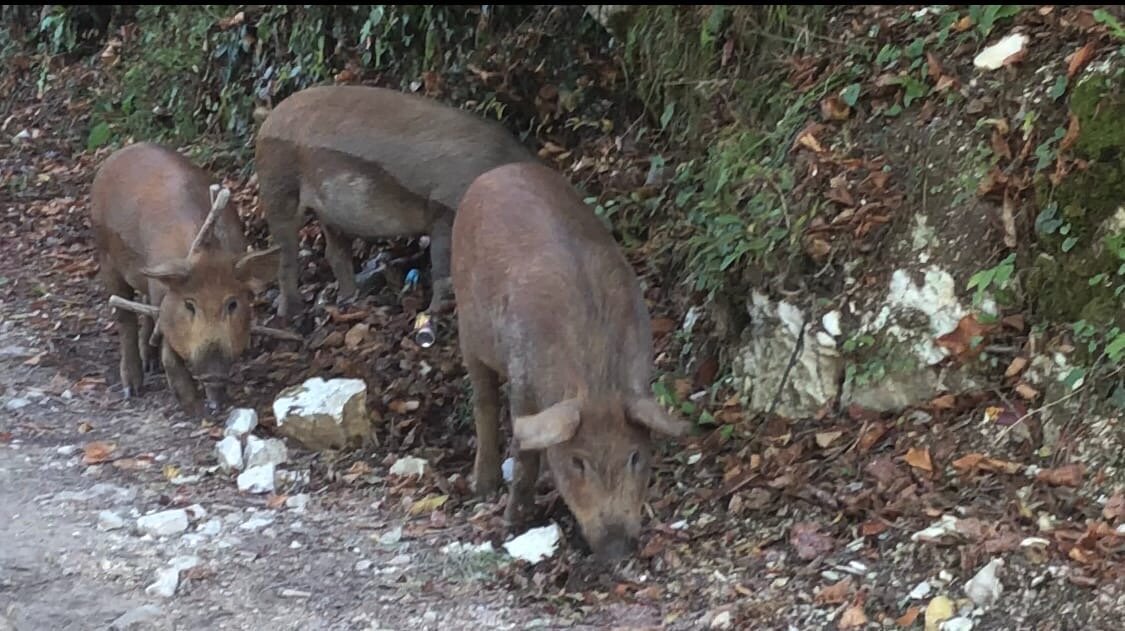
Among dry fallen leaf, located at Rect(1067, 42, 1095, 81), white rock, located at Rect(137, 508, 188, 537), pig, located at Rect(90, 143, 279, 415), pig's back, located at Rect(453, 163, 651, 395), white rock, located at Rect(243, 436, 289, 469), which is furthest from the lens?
pig, located at Rect(90, 143, 279, 415)

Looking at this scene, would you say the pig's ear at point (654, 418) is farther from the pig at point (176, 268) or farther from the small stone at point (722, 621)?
the pig at point (176, 268)

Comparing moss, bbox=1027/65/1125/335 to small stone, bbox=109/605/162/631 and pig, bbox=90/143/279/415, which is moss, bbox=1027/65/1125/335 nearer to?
small stone, bbox=109/605/162/631

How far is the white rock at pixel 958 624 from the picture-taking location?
4.82 m

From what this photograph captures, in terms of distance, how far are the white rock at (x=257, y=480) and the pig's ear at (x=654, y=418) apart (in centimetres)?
213

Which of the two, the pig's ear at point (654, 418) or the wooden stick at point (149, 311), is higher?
the pig's ear at point (654, 418)

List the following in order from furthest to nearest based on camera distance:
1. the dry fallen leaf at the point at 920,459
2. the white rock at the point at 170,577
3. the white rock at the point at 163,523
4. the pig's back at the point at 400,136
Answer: the pig's back at the point at 400,136
the white rock at the point at 163,523
the dry fallen leaf at the point at 920,459
the white rock at the point at 170,577

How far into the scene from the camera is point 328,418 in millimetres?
7008

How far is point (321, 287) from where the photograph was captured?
9.26 metres

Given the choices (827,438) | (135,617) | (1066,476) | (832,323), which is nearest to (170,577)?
(135,617)

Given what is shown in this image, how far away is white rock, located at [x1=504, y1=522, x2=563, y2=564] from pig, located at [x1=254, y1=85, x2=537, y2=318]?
2.45 m

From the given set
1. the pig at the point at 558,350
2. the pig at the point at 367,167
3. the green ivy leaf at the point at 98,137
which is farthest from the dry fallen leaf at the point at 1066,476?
the green ivy leaf at the point at 98,137

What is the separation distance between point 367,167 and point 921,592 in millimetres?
4533

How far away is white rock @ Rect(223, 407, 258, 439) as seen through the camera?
7.22 metres

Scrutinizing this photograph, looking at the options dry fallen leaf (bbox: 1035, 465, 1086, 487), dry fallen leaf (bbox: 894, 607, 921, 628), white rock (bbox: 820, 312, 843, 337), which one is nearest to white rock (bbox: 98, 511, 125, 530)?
white rock (bbox: 820, 312, 843, 337)
